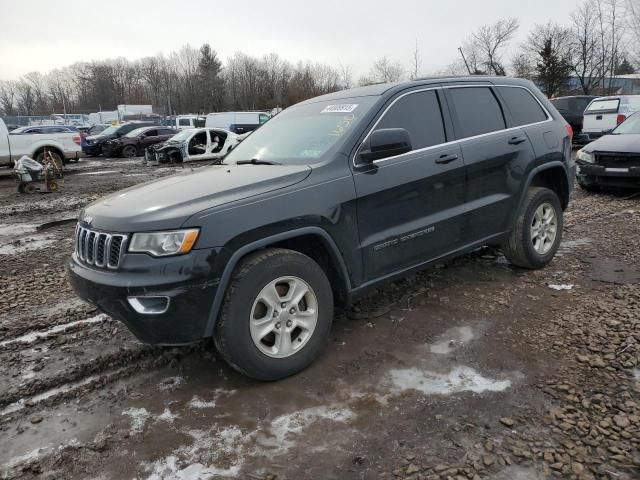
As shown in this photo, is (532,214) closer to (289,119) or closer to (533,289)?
(533,289)

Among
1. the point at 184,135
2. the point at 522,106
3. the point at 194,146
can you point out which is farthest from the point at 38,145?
the point at 522,106

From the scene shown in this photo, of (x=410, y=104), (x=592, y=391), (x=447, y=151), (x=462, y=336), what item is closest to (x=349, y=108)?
(x=410, y=104)

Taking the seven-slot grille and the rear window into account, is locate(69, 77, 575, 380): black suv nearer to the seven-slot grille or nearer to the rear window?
the seven-slot grille

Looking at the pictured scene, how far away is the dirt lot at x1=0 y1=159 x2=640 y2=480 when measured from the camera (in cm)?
246

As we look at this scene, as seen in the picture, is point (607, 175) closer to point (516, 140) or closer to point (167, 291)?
point (516, 140)

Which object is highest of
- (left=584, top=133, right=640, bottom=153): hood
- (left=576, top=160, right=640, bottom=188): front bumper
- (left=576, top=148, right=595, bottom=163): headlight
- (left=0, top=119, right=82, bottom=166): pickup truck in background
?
(left=0, top=119, right=82, bottom=166): pickup truck in background

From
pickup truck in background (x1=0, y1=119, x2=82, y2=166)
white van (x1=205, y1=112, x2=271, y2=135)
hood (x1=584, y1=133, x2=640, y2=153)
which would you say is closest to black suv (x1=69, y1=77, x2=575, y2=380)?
hood (x1=584, y1=133, x2=640, y2=153)

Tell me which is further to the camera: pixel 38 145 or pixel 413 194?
pixel 38 145

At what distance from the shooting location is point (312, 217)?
123 inches

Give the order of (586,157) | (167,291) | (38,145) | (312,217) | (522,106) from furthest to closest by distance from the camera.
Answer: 1. (38,145)
2. (586,157)
3. (522,106)
4. (312,217)
5. (167,291)

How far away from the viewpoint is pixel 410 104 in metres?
3.91

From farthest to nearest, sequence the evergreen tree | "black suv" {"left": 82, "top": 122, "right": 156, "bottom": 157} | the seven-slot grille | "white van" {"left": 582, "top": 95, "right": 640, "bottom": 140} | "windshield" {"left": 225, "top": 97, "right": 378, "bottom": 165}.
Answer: the evergreen tree < "black suv" {"left": 82, "top": 122, "right": 156, "bottom": 157} < "white van" {"left": 582, "top": 95, "right": 640, "bottom": 140} < "windshield" {"left": 225, "top": 97, "right": 378, "bottom": 165} < the seven-slot grille

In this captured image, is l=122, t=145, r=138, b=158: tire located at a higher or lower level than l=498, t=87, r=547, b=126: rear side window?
higher

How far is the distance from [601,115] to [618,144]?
8016 mm
